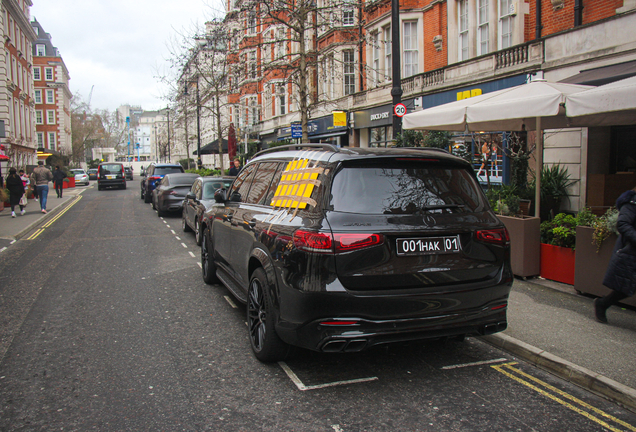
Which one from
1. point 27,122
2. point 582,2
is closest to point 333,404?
point 582,2

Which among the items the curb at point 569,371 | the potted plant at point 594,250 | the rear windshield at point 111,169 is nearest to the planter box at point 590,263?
the potted plant at point 594,250

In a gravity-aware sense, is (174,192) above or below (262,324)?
above

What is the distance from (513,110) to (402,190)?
375 centimetres

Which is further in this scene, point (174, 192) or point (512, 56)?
point (174, 192)

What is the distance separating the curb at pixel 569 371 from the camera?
3.59 metres

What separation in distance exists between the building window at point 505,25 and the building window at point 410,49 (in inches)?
204

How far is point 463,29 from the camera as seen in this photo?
57.2 ft

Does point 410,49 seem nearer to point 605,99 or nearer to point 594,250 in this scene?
point 605,99


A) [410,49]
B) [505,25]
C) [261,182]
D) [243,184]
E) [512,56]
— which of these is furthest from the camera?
[410,49]

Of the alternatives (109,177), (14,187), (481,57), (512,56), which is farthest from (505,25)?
(109,177)

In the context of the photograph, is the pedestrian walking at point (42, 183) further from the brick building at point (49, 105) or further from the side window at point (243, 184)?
the brick building at point (49, 105)

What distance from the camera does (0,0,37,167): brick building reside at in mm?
35094

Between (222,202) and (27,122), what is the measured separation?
156 feet

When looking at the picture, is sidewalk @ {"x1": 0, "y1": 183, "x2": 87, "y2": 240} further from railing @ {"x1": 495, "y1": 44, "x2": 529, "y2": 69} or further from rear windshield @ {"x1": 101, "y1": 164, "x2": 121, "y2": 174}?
rear windshield @ {"x1": 101, "y1": 164, "x2": 121, "y2": 174}
